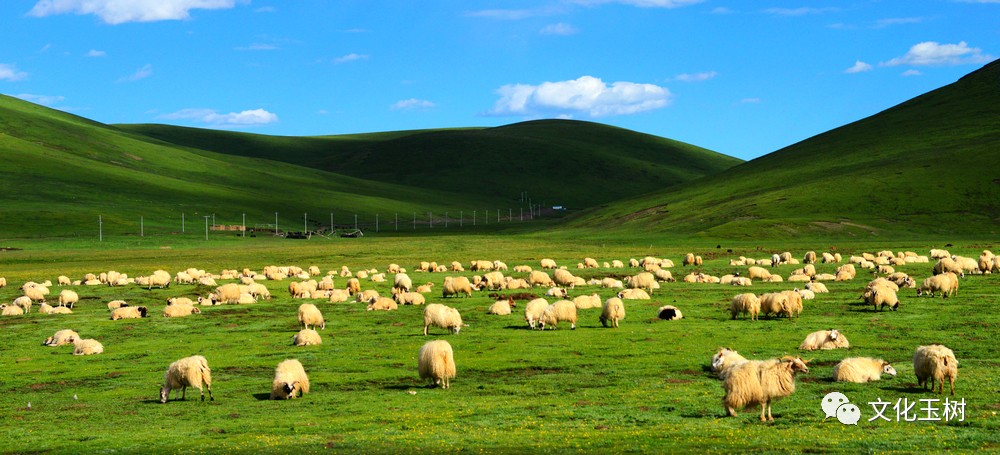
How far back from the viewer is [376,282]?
60875mm

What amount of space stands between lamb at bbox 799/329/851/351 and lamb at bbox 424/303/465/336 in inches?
515

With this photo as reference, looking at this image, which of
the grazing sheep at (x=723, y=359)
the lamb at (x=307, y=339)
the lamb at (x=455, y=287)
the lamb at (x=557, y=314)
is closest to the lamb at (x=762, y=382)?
the grazing sheep at (x=723, y=359)

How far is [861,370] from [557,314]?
15198mm

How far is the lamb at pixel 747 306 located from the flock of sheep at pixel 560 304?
0.05 m

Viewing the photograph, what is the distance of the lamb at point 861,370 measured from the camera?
2364 cm

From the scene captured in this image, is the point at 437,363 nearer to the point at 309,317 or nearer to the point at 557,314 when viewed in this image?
the point at 557,314

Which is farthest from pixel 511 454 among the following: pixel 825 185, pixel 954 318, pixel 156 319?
pixel 825 185

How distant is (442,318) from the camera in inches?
1405

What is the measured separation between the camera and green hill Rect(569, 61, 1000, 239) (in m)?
120

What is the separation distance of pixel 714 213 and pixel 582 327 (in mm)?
108521

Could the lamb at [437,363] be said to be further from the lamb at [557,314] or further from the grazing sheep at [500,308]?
the grazing sheep at [500,308]

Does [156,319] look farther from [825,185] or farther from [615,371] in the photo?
A: [825,185]

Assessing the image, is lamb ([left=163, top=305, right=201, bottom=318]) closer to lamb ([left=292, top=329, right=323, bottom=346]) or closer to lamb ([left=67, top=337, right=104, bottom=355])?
lamb ([left=67, top=337, right=104, bottom=355])

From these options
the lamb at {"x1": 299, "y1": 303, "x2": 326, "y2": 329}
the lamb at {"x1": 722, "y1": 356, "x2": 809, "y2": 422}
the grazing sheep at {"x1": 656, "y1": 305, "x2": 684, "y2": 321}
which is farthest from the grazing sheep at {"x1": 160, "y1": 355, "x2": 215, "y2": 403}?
the grazing sheep at {"x1": 656, "y1": 305, "x2": 684, "y2": 321}
